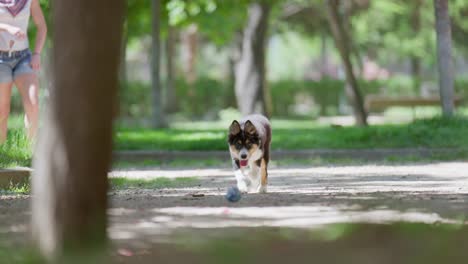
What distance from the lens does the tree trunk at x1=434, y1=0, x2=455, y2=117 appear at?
61.8 feet

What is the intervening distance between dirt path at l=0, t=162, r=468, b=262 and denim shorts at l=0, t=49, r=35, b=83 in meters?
2.06

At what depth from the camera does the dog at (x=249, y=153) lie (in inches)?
417

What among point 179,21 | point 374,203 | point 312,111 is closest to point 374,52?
point 312,111

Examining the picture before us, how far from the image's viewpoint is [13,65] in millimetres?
12266

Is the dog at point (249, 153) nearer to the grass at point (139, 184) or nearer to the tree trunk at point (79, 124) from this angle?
the grass at point (139, 184)

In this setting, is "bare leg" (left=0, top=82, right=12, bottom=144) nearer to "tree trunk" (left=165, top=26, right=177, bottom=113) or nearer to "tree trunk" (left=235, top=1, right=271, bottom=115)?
"tree trunk" (left=235, top=1, right=271, bottom=115)

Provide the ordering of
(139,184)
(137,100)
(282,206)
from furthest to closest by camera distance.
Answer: (137,100), (139,184), (282,206)

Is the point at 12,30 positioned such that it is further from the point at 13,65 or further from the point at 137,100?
the point at 137,100

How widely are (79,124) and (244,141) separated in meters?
4.65

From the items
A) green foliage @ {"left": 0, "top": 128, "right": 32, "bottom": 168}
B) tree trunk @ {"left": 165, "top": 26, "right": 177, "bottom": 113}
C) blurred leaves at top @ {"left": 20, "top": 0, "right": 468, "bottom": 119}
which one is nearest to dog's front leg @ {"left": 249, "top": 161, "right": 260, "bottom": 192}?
green foliage @ {"left": 0, "top": 128, "right": 32, "bottom": 168}

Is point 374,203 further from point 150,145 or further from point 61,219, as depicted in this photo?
point 150,145

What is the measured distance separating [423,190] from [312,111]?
3369 centimetres

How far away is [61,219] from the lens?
612 cm

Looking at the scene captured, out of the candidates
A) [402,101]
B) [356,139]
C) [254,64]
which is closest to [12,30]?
[356,139]
